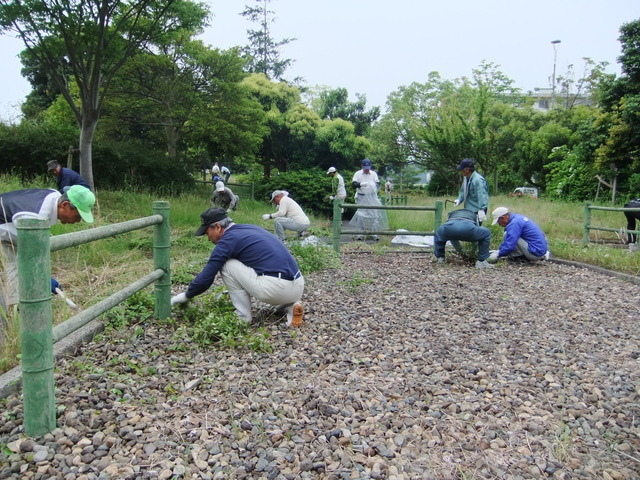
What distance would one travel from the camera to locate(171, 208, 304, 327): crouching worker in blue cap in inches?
148

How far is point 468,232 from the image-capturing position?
687cm

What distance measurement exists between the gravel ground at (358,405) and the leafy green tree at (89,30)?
9727mm

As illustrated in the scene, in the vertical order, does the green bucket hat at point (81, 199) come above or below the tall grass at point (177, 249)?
above

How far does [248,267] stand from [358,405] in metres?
1.56

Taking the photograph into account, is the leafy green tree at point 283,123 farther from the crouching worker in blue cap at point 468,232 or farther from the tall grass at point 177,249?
the crouching worker in blue cap at point 468,232

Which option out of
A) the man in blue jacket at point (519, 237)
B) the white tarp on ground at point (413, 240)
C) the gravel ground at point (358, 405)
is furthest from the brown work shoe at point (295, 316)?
the white tarp on ground at point (413, 240)

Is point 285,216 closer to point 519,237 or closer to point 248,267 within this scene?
point 519,237

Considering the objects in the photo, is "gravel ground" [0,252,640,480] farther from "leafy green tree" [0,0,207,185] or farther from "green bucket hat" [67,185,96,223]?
"leafy green tree" [0,0,207,185]

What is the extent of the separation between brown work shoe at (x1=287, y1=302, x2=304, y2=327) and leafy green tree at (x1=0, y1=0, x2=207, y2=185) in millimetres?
9731

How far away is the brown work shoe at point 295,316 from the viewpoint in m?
3.89

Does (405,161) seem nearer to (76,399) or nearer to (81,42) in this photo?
(81,42)

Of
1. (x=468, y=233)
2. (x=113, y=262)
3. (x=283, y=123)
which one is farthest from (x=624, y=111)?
(x=113, y=262)

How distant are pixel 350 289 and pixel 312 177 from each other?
459 inches

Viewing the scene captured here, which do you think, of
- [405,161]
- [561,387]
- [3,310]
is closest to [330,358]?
[561,387]
